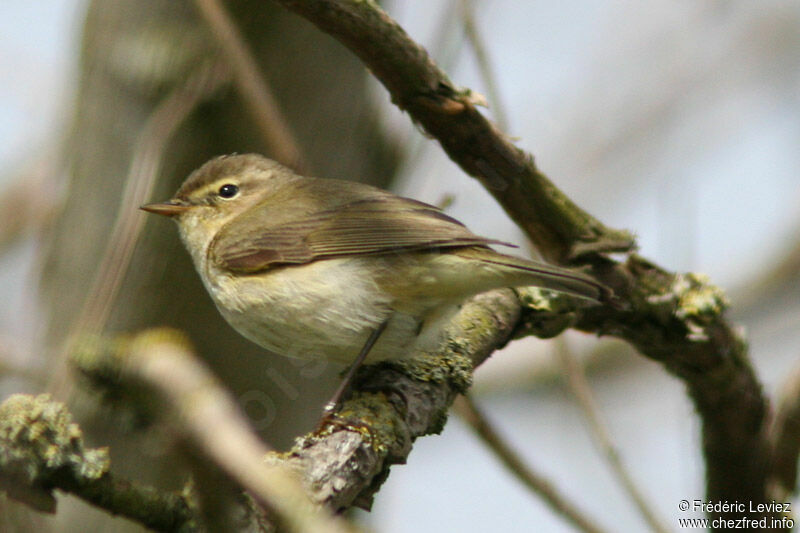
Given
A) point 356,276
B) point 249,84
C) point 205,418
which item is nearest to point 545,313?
point 356,276

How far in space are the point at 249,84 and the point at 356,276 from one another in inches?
37.1

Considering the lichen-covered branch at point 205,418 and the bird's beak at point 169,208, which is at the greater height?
the bird's beak at point 169,208

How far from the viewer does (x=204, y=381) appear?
0.77m

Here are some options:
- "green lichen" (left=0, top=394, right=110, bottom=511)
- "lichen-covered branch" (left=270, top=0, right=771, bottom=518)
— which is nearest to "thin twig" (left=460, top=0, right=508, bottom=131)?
"lichen-covered branch" (left=270, top=0, right=771, bottom=518)

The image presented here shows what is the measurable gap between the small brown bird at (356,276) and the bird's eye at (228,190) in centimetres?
51

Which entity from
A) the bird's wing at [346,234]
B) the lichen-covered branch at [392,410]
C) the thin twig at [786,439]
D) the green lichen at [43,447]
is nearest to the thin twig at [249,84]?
the bird's wing at [346,234]

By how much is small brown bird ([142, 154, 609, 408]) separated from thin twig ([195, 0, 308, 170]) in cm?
45

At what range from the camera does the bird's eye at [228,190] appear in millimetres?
3457

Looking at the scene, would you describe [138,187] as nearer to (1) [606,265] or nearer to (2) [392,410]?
(2) [392,410]

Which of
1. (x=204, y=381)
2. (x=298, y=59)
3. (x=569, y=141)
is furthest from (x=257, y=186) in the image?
(x=569, y=141)

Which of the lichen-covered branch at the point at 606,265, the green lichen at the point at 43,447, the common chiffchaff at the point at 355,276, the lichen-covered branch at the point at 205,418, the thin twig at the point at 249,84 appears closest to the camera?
the lichen-covered branch at the point at 205,418

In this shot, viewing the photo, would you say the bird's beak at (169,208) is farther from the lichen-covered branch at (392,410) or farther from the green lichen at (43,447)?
the green lichen at (43,447)

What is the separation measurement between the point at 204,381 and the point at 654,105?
284 inches

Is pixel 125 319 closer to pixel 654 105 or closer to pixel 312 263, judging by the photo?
pixel 312 263
